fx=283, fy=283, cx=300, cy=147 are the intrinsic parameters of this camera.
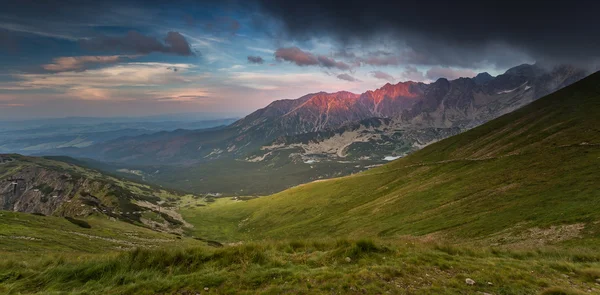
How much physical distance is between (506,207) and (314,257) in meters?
41.3

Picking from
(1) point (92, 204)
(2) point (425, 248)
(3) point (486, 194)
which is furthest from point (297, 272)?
(1) point (92, 204)

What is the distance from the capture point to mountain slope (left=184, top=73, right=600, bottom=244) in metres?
36.7

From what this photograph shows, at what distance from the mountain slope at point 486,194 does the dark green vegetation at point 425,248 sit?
0.36m

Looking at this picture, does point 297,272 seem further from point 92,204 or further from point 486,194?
point 92,204

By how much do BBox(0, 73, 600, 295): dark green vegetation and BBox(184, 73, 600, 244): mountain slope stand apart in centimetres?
36

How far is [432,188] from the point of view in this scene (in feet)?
243

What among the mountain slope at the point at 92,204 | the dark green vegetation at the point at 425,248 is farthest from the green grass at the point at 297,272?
the mountain slope at the point at 92,204

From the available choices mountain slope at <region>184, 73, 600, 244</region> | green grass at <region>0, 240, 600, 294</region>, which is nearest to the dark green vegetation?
green grass at <region>0, 240, 600, 294</region>

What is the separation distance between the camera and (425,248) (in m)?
19.5

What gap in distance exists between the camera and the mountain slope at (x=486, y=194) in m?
36.7

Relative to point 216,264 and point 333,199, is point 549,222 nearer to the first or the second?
point 216,264

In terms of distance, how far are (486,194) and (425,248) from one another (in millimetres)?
44446

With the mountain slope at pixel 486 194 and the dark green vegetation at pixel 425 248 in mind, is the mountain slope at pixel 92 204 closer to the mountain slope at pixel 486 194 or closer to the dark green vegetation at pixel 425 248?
the mountain slope at pixel 486 194

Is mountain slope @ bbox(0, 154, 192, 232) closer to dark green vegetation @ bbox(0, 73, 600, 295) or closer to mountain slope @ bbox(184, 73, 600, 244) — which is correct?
mountain slope @ bbox(184, 73, 600, 244)
